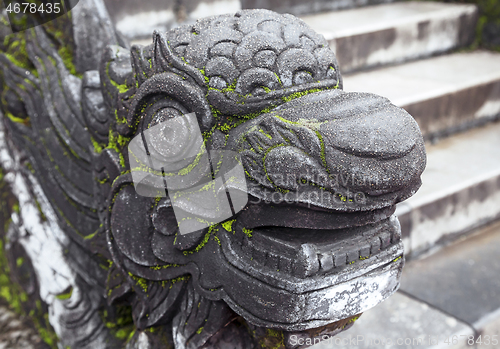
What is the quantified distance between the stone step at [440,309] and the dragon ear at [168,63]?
3.26ft

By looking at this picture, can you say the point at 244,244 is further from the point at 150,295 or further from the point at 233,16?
the point at 233,16

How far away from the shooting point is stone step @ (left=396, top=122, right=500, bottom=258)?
68.7 inches

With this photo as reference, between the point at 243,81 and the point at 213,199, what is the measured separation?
0.22 metres

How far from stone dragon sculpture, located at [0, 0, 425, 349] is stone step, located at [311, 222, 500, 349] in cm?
64

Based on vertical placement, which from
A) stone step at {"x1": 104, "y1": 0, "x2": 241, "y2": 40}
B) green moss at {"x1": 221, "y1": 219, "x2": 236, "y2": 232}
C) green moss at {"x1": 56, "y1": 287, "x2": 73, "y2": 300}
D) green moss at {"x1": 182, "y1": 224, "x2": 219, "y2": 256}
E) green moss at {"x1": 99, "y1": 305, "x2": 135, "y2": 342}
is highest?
stone step at {"x1": 104, "y1": 0, "x2": 241, "y2": 40}

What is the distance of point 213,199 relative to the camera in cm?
83

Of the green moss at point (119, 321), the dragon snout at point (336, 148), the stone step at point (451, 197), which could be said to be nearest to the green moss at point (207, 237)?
the dragon snout at point (336, 148)

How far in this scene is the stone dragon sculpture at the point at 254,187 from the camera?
0.73 m

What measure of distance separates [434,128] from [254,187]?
5.26 feet

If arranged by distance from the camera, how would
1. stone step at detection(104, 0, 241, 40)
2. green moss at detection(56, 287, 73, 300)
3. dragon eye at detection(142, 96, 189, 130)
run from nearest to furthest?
dragon eye at detection(142, 96, 189, 130) < green moss at detection(56, 287, 73, 300) < stone step at detection(104, 0, 241, 40)

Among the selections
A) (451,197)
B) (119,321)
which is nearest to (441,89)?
(451,197)

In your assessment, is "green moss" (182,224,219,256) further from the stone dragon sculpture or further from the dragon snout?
the dragon snout

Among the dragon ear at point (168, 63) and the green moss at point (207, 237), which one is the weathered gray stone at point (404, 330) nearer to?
the green moss at point (207, 237)

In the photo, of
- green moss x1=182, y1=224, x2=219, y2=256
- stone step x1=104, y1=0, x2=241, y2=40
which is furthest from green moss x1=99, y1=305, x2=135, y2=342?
stone step x1=104, y1=0, x2=241, y2=40
